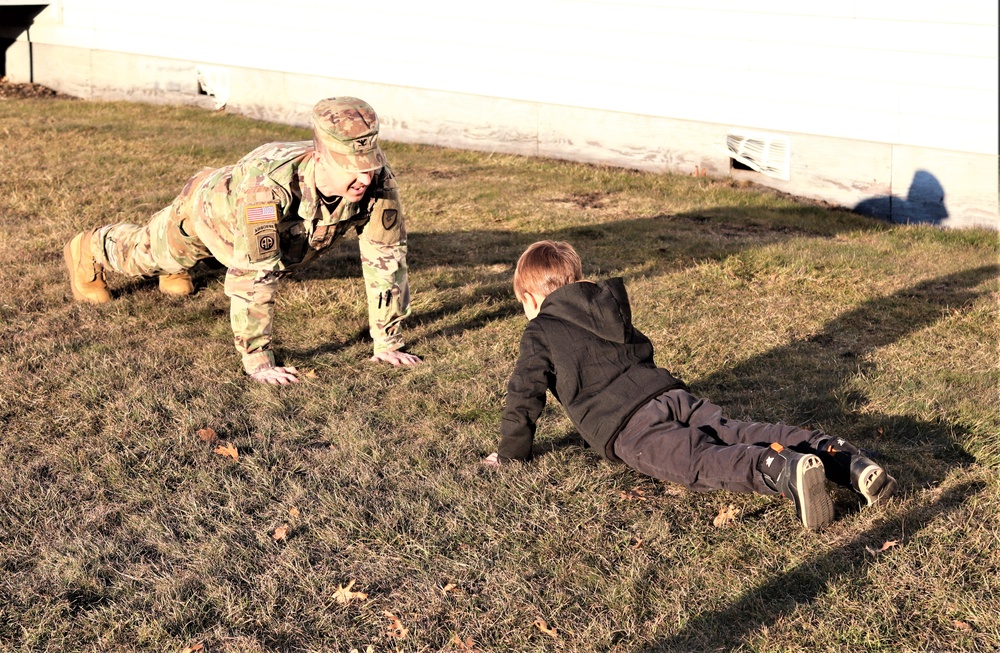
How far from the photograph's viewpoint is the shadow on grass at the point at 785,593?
3318 millimetres

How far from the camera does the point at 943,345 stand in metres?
6.21

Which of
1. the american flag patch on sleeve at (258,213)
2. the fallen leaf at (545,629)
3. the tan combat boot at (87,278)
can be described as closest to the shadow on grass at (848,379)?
the fallen leaf at (545,629)

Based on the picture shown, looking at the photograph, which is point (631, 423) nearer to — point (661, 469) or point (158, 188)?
point (661, 469)

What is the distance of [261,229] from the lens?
5.45 m

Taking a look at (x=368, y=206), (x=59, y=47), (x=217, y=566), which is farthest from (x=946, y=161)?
(x=59, y=47)

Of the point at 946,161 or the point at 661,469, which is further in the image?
the point at 946,161

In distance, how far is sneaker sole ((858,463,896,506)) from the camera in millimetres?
3910

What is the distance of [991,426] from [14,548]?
4357 mm

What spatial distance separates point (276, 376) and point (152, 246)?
1.65 m

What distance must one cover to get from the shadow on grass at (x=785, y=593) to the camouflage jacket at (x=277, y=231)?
3.03m

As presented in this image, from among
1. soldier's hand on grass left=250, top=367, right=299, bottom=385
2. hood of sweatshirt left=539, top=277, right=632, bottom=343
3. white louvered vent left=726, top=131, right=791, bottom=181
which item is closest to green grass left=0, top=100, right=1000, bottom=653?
soldier's hand on grass left=250, top=367, right=299, bottom=385

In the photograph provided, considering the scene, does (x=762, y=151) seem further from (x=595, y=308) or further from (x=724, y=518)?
(x=724, y=518)

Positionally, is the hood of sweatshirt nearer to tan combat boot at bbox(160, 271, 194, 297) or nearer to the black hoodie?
the black hoodie

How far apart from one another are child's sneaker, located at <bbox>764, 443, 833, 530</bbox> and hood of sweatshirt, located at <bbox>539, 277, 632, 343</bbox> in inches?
32.4
